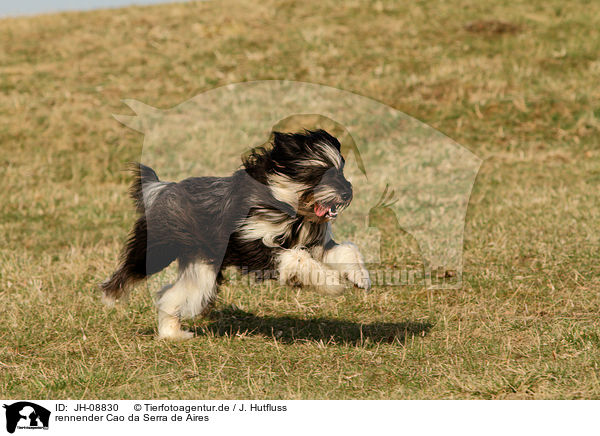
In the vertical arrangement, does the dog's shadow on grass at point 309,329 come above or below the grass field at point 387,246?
below

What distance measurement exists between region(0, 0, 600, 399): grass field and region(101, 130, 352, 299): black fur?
85 centimetres

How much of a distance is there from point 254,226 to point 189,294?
3.11ft

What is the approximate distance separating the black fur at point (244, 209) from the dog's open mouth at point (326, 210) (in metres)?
0.02

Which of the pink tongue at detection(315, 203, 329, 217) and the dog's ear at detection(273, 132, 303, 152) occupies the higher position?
the dog's ear at detection(273, 132, 303, 152)

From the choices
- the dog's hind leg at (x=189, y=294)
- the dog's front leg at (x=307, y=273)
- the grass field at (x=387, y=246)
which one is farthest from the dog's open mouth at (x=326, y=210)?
the grass field at (x=387, y=246)

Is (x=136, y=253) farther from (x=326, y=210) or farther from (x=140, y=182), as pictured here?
(x=326, y=210)

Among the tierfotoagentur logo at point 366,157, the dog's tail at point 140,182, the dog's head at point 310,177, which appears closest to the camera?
the dog's head at point 310,177

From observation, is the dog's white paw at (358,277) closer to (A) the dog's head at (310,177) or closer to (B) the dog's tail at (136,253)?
(A) the dog's head at (310,177)

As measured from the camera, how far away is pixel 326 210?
526 cm

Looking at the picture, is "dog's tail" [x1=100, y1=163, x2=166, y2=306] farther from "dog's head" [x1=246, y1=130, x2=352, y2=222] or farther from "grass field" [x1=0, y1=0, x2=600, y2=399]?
"dog's head" [x1=246, y1=130, x2=352, y2=222]

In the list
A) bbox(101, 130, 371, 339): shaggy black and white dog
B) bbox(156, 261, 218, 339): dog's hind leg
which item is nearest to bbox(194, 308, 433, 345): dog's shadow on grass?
bbox(156, 261, 218, 339): dog's hind leg

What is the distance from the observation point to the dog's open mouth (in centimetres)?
525

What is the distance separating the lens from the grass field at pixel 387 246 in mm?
5340
